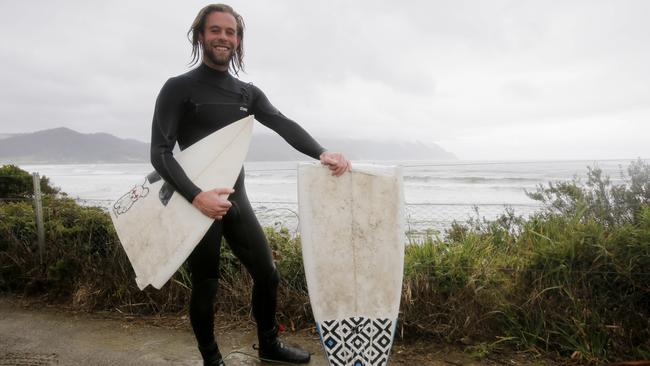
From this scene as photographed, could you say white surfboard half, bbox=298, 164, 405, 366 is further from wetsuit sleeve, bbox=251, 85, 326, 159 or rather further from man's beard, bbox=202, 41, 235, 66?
man's beard, bbox=202, 41, 235, 66

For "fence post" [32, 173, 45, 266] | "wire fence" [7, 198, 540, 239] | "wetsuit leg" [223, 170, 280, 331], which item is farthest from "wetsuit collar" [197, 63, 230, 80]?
"fence post" [32, 173, 45, 266]

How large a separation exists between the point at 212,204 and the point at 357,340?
979 millimetres

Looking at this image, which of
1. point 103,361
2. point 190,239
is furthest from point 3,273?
point 190,239

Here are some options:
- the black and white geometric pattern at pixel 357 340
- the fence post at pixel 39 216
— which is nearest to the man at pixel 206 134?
the black and white geometric pattern at pixel 357 340

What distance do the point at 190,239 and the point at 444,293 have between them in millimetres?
1565

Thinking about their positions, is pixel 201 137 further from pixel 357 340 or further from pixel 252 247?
pixel 357 340

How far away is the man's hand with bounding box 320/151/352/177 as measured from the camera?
80.0 inches

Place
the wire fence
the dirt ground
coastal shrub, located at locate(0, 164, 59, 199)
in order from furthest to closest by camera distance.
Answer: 1. coastal shrub, located at locate(0, 164, 59, 199)
2. the wire fence
3. the dirt ground

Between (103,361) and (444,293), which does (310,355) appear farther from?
(103,361)

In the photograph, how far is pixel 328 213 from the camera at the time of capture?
2.13m

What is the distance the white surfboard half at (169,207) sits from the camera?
2.00 metres

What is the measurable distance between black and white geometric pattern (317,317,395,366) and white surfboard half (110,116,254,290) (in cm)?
83

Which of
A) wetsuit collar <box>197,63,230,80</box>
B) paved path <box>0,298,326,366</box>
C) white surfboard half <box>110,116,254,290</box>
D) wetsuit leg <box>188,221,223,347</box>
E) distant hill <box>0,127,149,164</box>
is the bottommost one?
paved path <box>0,298,326,366</box>

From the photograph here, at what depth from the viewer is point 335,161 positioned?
2025 mm
